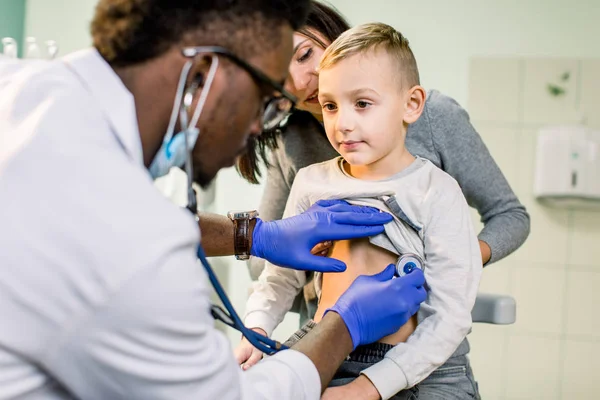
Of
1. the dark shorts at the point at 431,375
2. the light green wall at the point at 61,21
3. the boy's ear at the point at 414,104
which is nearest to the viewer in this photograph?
the dark shorts at the point at 431,375

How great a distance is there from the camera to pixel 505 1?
3.44m

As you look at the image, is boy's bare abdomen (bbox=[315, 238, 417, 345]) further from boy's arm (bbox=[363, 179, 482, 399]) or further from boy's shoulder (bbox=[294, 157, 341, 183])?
A: boy's shoulder (bbox=[294, 157, 341, 183])

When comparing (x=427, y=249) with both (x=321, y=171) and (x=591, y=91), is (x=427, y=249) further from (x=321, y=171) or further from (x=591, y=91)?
(x=591, y=91)

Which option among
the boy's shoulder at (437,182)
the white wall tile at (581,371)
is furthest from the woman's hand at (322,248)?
the white wall tile at (581,371)

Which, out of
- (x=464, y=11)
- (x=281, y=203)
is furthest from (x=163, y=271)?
(x=464, y=11)

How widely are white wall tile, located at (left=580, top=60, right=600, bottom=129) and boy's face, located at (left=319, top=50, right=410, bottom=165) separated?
7.76 ft

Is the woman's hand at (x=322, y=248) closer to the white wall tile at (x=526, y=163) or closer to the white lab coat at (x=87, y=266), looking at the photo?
the white lab coat at (x=87, y=266)

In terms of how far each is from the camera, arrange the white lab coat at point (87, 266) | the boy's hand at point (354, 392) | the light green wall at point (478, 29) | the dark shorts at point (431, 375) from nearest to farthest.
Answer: the white lab coat at point (87, 266)
the boy's hand at point (354, 392)
the dark shorts at point (431, 375)
the light green wall at point (478, 29)

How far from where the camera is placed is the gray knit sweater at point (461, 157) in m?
1.59

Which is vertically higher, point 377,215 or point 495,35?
point 495,35

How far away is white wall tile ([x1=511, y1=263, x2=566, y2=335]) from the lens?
343 centimetres

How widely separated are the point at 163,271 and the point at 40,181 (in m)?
0.17

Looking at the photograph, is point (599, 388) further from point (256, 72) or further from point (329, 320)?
point (256, 72)

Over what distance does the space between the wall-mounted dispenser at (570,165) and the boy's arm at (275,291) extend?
2.15 meters
